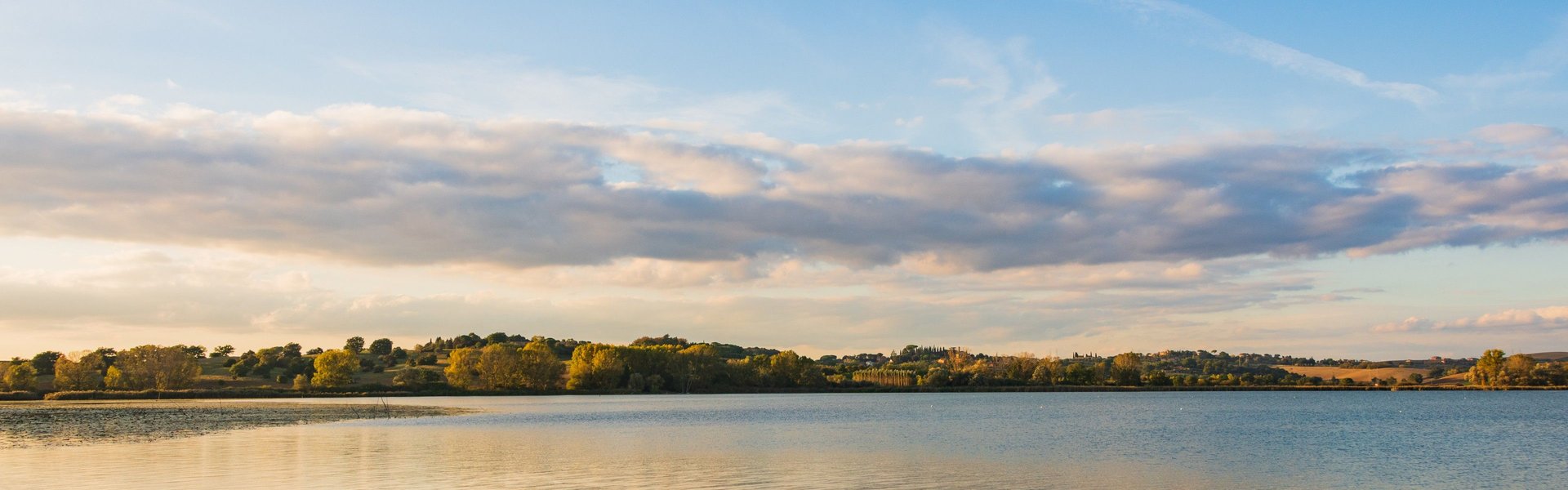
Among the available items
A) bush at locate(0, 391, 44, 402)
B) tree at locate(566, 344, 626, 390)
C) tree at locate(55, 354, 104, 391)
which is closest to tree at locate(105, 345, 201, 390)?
tree at locate(55, 354, 104, 391)

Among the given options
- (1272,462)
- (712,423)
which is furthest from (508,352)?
(1272,462)

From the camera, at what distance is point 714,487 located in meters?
33.9

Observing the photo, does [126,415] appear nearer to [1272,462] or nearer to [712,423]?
[712,423]

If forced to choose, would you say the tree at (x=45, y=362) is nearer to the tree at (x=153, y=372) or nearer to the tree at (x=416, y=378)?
the tree at (x=153, y=372)

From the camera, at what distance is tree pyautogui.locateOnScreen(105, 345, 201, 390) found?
541ft

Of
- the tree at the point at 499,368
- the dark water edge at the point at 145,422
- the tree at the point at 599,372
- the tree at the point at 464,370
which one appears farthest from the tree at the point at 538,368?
the dark water edge at the point at 145,422

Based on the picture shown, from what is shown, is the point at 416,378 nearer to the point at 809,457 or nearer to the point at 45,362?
the point at 45,362

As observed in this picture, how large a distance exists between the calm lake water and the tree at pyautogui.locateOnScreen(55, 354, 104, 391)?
112471 millimetres

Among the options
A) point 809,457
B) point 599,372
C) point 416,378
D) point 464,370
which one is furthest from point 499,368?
point 809,457

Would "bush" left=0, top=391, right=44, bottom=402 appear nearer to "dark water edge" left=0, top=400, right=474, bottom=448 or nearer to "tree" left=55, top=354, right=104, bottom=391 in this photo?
"tree" left=55, top=354, right=104, bottom=391

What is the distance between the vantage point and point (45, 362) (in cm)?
18888

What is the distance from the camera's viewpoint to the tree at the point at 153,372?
541ft

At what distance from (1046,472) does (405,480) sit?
73.0 feet

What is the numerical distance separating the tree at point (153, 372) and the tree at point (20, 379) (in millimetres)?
9313
